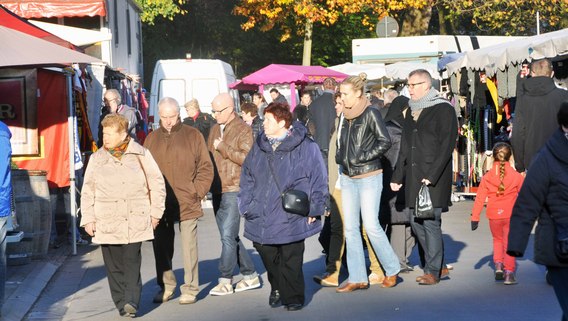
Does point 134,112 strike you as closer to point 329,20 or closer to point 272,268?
point 272,268

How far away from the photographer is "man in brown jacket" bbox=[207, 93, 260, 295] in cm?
1038

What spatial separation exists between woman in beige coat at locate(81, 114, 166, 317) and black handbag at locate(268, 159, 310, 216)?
0.99 metres

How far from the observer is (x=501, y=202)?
1070cm

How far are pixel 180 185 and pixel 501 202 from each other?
9.97 ft

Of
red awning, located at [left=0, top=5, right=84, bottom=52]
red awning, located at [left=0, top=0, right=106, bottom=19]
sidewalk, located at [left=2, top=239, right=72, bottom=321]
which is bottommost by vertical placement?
sidewalk, located at [left=2, top=239, right=72, bottom=321]

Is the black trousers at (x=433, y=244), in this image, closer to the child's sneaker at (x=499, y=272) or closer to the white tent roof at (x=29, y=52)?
the child's sneaker at (x=499, y=272)

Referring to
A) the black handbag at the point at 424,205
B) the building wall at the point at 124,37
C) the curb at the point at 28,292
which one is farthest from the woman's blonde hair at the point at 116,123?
the building wall at the point at 124,37

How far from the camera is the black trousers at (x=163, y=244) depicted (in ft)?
32.6

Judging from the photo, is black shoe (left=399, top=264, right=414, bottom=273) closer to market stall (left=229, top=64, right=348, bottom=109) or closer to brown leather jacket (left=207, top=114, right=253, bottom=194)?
brown leather jacket (left=207, top=114, right=253, bottom=194)

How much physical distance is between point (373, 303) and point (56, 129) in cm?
623

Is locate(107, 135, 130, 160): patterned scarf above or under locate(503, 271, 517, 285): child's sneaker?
above

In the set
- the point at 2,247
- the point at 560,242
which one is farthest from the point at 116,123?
the point at 560,242

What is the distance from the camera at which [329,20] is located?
39.7 metres

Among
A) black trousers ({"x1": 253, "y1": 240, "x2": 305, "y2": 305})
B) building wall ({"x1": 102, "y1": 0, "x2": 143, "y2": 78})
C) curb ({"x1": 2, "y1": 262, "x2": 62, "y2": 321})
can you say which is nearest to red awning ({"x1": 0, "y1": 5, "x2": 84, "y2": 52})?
curb ({"x1": 2, "y1": 262, "x2": 62, "y2": 321})
